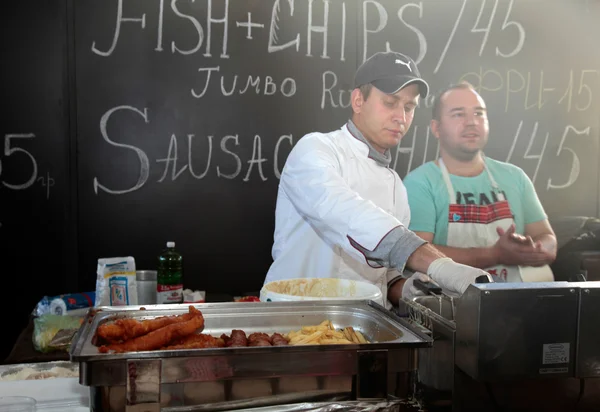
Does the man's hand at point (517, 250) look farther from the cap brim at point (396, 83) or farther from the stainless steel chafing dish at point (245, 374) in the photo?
the stainless steel chafing dish at point (245, 374)

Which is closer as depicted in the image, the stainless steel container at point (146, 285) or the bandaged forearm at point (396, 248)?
the bandaged forearm at point (396, 248)

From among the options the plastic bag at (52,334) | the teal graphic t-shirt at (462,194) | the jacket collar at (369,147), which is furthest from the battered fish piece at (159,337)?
the teal graphic t-shirt at (462,194)

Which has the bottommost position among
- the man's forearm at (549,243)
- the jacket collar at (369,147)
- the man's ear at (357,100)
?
the man's forearm at (549,243)

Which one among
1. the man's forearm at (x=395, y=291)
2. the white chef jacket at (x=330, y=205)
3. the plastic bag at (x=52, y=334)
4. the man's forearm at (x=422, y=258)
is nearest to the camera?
the man's forearm at (x=422, y=258)

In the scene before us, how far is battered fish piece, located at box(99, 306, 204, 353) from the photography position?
113 cm

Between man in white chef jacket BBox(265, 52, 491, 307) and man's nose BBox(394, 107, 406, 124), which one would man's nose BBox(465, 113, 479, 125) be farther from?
man's nose BBox(394, 107, 406, 124)

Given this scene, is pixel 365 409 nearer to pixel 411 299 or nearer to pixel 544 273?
pixel 411 299

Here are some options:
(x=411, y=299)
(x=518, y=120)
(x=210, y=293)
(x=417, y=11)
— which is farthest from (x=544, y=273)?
(x=411, y=299)

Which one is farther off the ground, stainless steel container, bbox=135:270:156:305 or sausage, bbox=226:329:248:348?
sausage, bbox=226:329:248:348

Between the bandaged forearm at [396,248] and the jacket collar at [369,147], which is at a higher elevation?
the jacket collar at [369,147]

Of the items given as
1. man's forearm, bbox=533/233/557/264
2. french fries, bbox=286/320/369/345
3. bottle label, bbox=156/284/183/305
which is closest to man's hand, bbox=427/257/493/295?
french fries, bbox=286/320/369/345

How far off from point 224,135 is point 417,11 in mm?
1246

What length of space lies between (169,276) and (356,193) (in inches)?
48.9

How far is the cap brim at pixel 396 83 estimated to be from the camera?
2.47m
